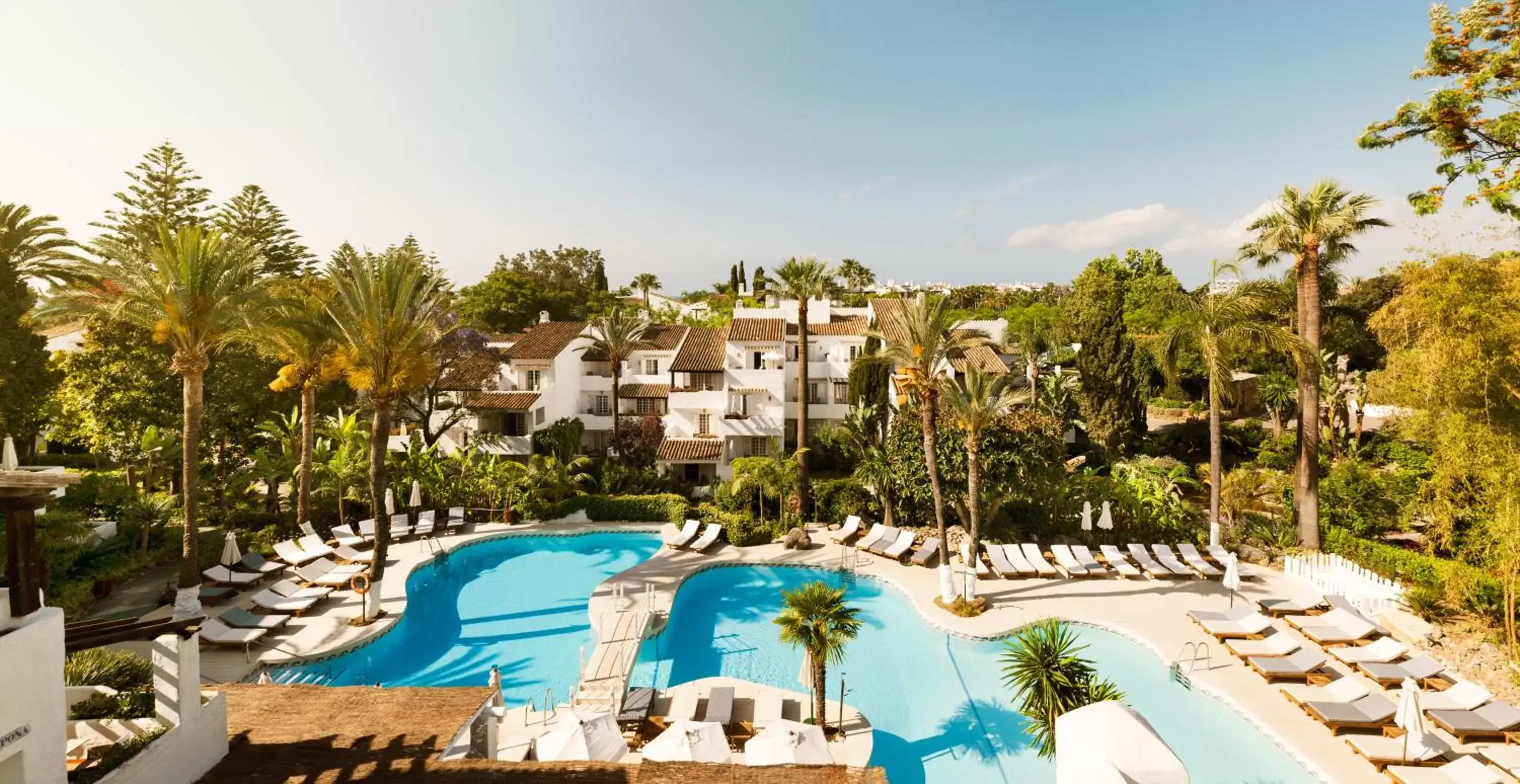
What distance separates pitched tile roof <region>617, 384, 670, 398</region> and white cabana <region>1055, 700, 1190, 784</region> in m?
32.5

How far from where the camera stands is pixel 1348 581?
18.2 metres

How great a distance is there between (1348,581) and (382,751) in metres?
24.4

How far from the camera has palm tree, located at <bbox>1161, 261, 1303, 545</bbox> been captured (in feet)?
68.4

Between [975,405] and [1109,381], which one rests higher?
[1109,381]

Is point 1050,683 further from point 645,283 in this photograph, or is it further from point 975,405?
point 645,283

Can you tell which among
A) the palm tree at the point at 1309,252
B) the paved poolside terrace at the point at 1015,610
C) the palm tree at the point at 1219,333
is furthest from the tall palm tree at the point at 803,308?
A: the palm tree at the point at 1309,252

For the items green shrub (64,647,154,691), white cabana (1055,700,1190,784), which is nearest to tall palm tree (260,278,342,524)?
green shrub (64,647,154,691)

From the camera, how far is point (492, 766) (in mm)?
8211

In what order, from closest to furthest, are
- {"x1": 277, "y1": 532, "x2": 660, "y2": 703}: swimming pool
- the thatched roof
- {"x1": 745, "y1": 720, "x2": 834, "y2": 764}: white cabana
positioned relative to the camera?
1. the thatched roof
2. {"x1": 745, "y1": 720, "x2": 834, "y2": 764}: white cabana
3. {"x1": 277, "y1": 532, "x2": 660, "y2": 703}: swimming pool

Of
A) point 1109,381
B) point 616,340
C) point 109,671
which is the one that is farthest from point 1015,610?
point 616,340

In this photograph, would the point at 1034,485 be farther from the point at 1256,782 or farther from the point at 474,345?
the point at 474,345

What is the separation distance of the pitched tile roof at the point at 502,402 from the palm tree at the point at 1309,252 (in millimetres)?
32474

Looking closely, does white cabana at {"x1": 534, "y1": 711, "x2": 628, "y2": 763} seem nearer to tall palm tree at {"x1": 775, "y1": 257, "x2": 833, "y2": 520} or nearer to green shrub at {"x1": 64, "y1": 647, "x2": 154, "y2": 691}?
green shrub at {"x1": 64, "y1": 647, "x2": 154, "y2": 691}

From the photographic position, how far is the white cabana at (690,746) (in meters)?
10.6
